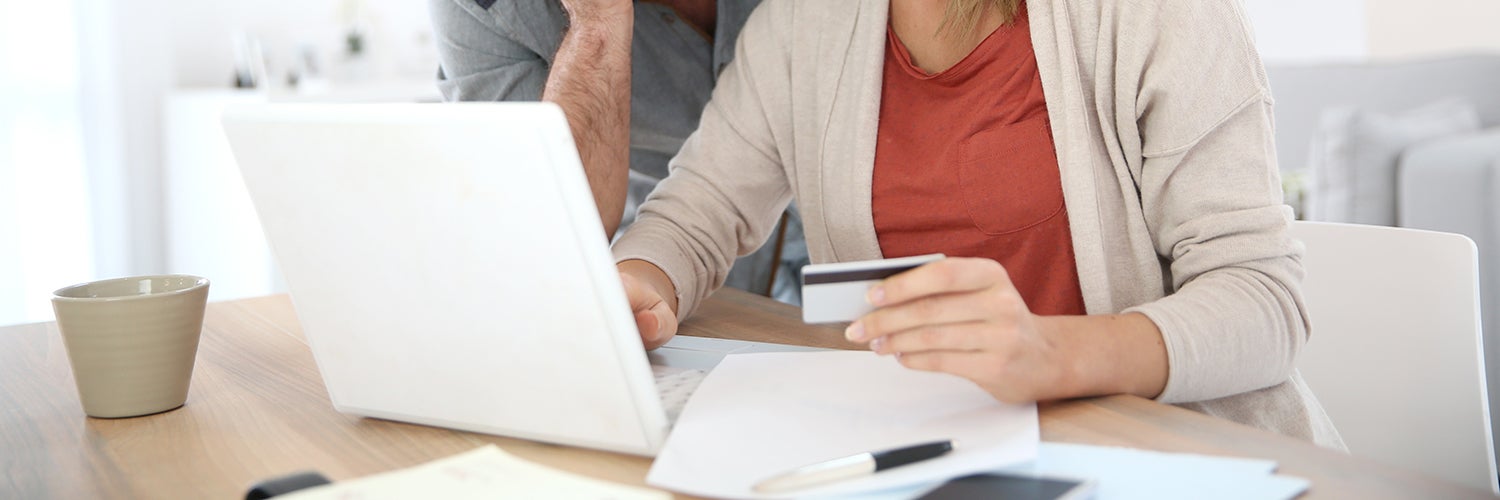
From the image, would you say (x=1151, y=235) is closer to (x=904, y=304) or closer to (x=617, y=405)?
(x=904, y=304)

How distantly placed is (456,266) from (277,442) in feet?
0.63

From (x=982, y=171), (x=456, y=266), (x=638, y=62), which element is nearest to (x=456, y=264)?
(x=456, y=266)

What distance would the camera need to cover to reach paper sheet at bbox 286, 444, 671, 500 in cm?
58

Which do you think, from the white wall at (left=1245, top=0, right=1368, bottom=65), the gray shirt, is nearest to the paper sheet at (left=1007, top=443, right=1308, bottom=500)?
the gray shirt

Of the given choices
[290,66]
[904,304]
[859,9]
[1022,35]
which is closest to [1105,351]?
[904,304]

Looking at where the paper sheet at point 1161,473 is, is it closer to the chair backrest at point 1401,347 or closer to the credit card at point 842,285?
the credit card at point 842,285

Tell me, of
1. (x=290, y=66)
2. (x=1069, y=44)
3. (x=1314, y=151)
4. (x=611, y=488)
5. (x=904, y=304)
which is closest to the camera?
(x=611, y=488)

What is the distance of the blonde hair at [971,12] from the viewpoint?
3.41ft

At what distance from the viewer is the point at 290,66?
350cm

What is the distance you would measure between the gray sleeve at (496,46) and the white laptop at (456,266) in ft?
2.19

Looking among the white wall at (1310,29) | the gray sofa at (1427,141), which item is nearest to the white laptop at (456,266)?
the gray sofa at (1427,141)

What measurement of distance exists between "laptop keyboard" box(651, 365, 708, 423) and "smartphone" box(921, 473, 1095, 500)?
7.2 inches

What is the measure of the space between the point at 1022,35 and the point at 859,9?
16 centimetres

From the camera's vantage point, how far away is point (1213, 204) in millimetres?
878
